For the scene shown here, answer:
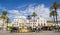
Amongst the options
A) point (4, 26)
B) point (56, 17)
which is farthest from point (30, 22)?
point (56, 17)

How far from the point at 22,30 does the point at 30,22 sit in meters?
15.5

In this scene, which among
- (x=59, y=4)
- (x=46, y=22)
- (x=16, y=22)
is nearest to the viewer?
(x=59, y=4)

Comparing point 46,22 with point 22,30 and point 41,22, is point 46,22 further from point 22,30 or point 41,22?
point 22,30

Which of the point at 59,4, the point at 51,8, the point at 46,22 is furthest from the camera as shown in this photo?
the point at 46,22

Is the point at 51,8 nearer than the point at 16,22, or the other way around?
the point at 51,8

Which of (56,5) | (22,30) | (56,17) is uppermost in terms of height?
(56,5)

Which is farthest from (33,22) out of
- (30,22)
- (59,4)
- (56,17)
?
(59,4)

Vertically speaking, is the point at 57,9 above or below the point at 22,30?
above

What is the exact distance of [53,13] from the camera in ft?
102

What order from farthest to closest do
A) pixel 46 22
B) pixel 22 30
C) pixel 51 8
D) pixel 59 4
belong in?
pixel 46 22 < pixel 51 8 < pixel 59 4 < pixel 22 30

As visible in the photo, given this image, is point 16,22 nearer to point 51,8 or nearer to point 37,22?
point 37,22

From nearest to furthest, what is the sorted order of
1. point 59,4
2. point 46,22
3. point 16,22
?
point 59,4, point 16,22, point 46,22

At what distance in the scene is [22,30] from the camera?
2572 cm

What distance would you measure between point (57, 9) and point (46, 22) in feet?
40.9
